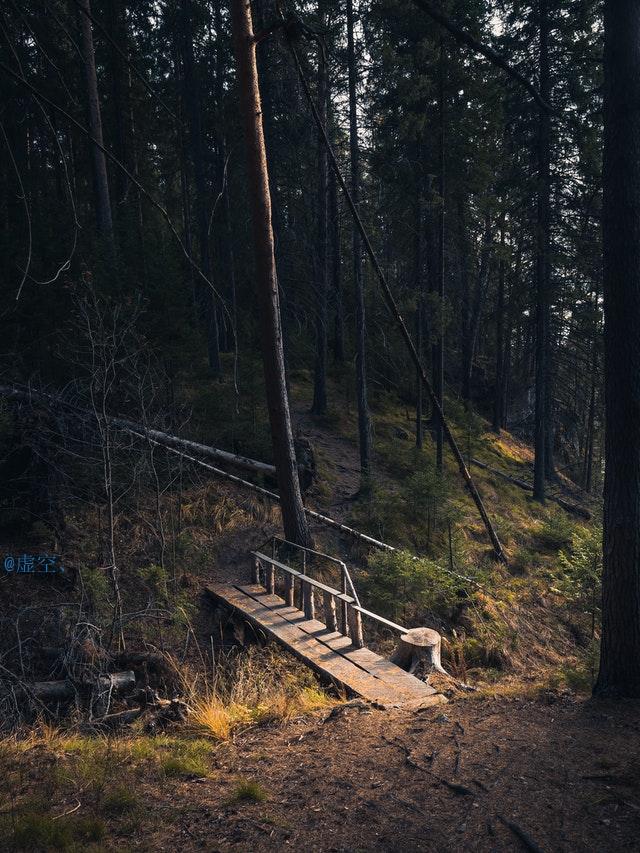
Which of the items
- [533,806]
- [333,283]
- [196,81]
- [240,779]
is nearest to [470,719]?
[533,806]

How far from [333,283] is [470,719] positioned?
20309 mm

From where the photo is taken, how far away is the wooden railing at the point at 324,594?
9375mm

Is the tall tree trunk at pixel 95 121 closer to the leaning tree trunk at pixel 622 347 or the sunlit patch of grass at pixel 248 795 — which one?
the leaning tree trunk at pixel 622 347

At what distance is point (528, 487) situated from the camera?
81.7 feet

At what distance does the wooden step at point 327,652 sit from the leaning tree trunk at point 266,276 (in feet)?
5.91

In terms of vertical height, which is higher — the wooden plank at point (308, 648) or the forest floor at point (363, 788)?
the forest floor at point (363, 788)

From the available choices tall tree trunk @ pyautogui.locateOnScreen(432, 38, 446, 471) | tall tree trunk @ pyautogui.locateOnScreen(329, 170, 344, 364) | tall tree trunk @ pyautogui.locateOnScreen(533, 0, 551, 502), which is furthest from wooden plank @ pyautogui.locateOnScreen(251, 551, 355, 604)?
tall tree trunk @ pyautogui.locateOnScreen(533, 0, 551, 502)

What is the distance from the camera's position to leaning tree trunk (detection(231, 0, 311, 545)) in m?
9.86

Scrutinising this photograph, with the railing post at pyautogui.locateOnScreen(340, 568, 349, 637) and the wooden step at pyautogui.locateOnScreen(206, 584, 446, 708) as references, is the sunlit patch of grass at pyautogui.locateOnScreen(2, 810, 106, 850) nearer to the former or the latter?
the wooden step at pyautogui.locateOnScreen(206, 584, 446, 708)

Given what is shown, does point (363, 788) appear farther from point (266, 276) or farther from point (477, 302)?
point (477, 302)

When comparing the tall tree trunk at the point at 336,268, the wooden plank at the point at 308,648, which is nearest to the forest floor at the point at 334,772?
the wooden plank at the point at 308,648

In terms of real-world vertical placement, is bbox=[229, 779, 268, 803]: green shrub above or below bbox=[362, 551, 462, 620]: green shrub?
above

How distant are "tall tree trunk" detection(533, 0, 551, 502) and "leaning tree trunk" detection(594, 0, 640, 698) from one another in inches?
626

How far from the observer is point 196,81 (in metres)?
23.6
